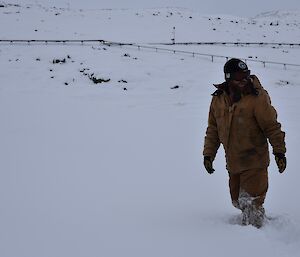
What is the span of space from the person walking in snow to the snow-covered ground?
0.38 meters

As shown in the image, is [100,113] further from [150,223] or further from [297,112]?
[150,223]

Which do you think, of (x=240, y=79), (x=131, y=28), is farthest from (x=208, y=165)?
(x=131, y=28)

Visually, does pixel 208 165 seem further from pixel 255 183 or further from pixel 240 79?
pixel 240 79

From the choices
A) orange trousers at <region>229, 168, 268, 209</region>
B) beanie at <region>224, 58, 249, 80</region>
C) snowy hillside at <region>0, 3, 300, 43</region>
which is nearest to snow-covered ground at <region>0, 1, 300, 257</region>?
orange trousers at <region>229, 168, 268, 209</region>

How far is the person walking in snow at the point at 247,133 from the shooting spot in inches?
142

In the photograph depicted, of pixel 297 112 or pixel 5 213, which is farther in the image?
pixel 297 112

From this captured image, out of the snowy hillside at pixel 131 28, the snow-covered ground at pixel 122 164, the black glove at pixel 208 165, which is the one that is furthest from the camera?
the snowy hillside at pixel 131 28

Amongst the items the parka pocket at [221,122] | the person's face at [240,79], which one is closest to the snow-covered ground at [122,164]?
the parka pocket at [221,122]

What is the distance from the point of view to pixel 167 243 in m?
3.41

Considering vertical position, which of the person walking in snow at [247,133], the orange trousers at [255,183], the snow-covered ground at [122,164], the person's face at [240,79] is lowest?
the snow-covered ground at [122,164]

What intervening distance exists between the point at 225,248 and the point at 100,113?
8.30 meters

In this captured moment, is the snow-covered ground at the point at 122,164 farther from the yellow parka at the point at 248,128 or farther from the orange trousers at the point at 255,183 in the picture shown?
the yellow parka at the point at 248,128

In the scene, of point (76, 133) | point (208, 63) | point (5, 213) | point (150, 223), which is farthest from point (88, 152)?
point (208, 63)

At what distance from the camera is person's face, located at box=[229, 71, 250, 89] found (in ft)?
11.8
